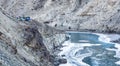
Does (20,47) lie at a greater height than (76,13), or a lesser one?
lesser

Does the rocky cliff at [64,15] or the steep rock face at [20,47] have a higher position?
the rocky cliff at [64,15]

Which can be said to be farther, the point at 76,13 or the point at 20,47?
the point at 76,13

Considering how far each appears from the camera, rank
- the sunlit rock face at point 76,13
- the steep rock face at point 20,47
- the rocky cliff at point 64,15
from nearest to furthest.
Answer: the steep rock face at point 20,47, the rocky cliff at point 64,15, the sunlit rock face at point 76,13

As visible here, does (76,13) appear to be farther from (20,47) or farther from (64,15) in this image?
(20,47)

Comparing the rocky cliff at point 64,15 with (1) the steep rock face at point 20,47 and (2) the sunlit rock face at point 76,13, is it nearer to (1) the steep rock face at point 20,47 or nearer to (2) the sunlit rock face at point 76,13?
(2) the sunlit rock face at point 76,13

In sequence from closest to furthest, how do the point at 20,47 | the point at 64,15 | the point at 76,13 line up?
the point at 20,47, the point at 76,13, the point at 64,15

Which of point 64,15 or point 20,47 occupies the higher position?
point 64,15

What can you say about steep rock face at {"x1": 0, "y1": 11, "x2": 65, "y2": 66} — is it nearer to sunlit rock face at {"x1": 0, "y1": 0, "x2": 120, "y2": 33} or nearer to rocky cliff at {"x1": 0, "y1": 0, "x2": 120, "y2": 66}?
rocky cliff at {"x1": 0, "y1": 0, "x2": 120, "y2": 66}

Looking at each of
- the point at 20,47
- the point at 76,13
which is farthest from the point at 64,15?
the point at 20,47

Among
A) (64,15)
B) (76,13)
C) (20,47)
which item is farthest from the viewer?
(64,15)

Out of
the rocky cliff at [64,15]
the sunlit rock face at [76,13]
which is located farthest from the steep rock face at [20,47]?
the sunlit rock face at [76,13]
